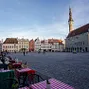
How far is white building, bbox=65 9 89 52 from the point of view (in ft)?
302

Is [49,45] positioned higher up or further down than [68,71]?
higher up

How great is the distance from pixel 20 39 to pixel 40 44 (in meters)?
14.5

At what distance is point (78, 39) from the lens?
3981 inches

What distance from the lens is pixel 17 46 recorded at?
4628 inches

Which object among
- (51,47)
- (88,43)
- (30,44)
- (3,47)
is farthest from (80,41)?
(3,47)

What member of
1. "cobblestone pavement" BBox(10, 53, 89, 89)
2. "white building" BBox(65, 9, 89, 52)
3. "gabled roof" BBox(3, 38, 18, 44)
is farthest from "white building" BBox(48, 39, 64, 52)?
"cobblestone pavement" BBox(10, 53, 89, 89)

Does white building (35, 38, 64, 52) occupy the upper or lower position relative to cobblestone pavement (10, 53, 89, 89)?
upper

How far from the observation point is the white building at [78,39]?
302 ft

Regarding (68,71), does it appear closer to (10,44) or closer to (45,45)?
(10,44)

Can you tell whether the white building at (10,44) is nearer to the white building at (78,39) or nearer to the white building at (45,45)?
the white building at (45,45)

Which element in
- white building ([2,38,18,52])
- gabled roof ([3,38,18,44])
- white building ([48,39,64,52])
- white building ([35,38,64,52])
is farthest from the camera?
white building ([48,39,64,52])

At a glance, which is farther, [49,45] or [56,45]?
[56,45]

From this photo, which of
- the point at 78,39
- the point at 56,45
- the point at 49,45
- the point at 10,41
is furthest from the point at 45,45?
the point at 78,39

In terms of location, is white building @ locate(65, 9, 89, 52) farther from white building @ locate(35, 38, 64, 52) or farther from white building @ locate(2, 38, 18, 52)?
white building @ locate(2, 38, 18, 52)
